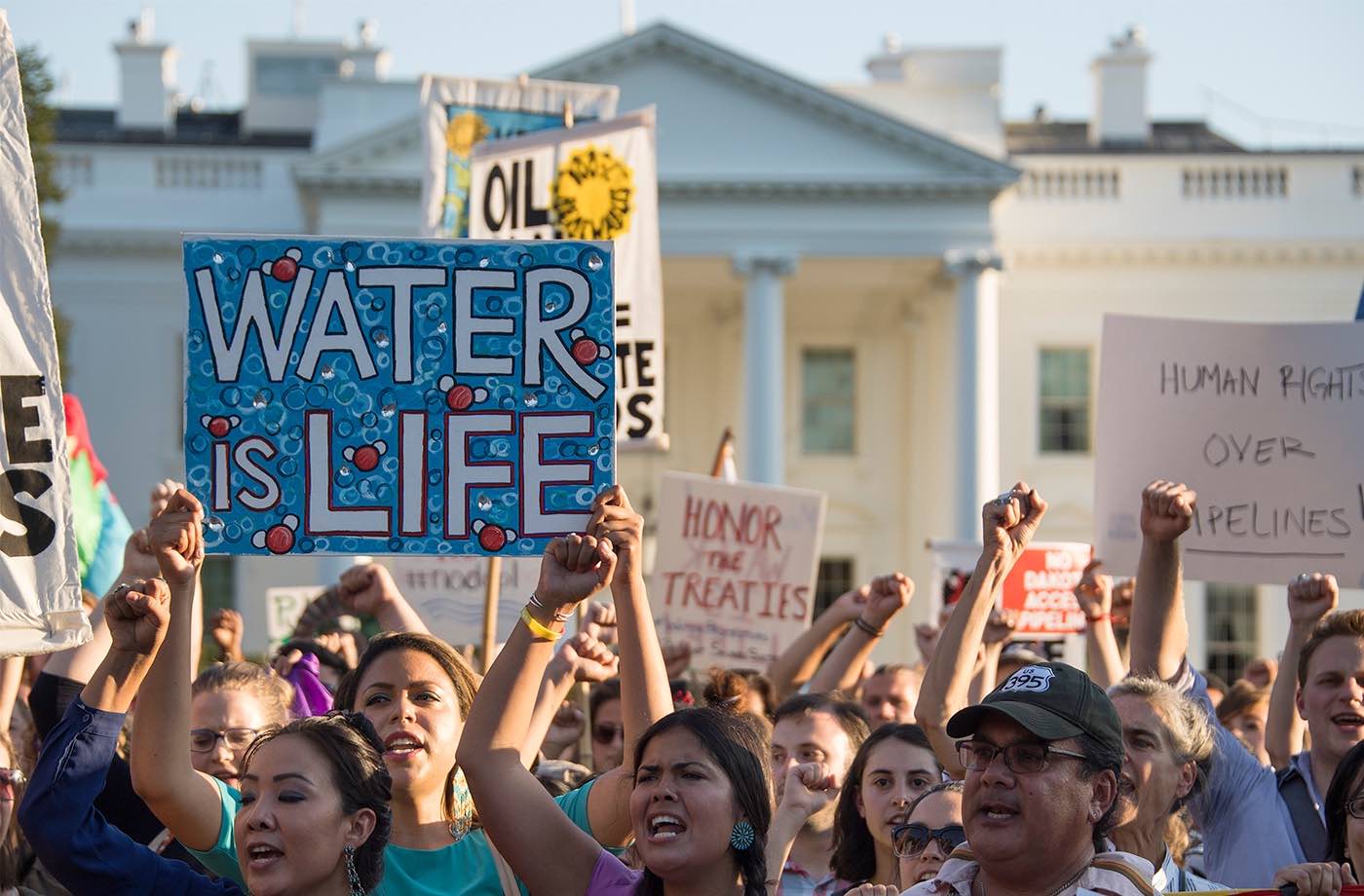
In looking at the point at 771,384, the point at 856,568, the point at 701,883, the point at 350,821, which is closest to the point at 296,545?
the point at 350,821

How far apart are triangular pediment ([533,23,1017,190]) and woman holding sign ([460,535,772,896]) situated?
28.9 m

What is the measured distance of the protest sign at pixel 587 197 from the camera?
9188 millimetres

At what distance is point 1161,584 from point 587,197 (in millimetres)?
4517

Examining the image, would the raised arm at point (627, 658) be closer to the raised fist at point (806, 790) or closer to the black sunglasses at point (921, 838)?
the raised fist at point (806, 790)

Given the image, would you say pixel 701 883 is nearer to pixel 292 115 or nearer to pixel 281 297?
pixel 281 297

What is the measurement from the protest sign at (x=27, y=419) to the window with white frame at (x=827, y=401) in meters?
31.0

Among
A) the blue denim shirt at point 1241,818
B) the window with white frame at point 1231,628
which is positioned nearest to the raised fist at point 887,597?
the blue denim shirt at point 1241,818

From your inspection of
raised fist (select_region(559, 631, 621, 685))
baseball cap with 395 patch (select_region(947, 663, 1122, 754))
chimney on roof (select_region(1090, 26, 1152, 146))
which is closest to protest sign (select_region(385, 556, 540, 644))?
raised fist (select_region(559, 631, 621, 685))

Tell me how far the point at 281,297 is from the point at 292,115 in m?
36.6

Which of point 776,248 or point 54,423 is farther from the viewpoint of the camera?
point 776,248

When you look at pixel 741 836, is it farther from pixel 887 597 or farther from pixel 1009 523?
pixel 887 597

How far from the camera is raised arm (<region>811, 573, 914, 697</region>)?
20.6 feet

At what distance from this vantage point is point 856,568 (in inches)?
1400

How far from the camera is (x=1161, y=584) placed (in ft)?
17.7
